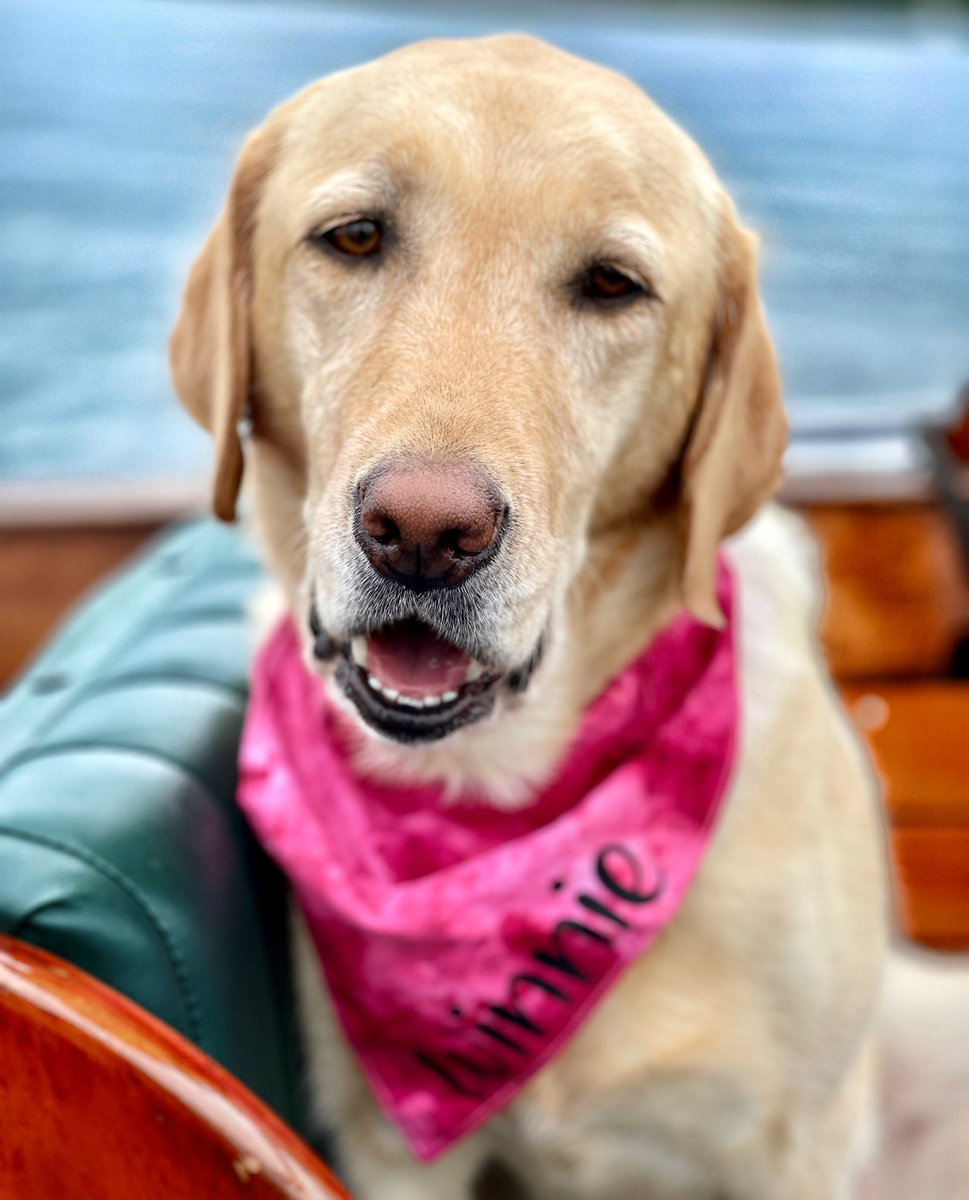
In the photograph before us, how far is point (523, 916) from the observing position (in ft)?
4.01

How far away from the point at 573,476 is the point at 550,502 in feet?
0.24

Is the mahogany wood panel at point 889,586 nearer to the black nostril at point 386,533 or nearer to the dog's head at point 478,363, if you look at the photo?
the dog's head at point 478,363

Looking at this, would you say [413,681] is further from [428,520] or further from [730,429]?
[730,429]

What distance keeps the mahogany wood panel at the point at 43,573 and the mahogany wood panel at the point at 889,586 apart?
162cm

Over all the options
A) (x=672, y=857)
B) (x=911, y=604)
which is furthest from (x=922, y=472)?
(x=672, y=857)

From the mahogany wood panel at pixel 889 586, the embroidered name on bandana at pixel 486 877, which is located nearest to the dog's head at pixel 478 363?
the embroidered name on bandana at pixel 486 877

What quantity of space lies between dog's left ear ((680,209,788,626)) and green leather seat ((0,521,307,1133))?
569 mm

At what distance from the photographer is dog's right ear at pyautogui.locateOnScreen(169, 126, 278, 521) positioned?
1.25 m

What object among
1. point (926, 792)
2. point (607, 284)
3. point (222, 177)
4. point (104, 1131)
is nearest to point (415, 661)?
point (607, 284)

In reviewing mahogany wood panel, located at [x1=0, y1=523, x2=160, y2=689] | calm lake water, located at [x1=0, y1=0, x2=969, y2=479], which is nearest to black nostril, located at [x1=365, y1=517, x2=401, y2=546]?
mahogany wood panel, located at [x1=0, y1=523, x2=160, y2=689]

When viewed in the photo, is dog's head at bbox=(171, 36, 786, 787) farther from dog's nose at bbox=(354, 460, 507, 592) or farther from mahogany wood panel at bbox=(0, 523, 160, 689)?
mahogany wood panel at bbox=(0, 523, 160, 689)

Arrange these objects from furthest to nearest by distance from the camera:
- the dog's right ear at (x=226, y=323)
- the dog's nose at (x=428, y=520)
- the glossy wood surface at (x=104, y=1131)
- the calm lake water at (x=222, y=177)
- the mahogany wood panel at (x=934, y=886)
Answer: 1. the calm lake water at (x=222, y=177)
2. the mahogany wood panel at (x=934, y=886)
3. the dog's right ear at (x=226, y=323)
4. the dog's nose at (x=428, y=520)
5. the glossy wood surface at (x=104, y=1131)

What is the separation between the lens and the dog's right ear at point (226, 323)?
125 cm

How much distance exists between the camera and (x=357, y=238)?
115 centimetres
